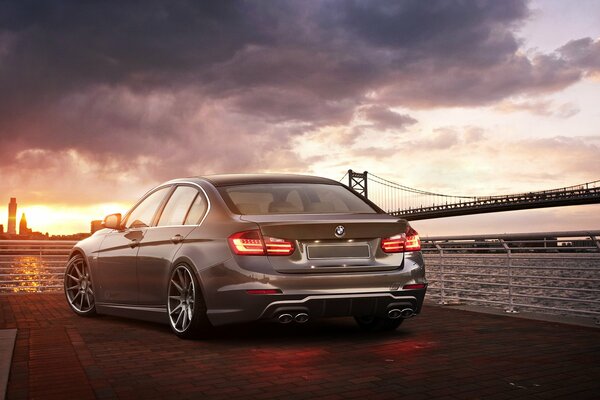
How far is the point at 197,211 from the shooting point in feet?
20.6

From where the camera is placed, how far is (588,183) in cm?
7875

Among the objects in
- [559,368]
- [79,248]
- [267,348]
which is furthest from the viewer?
[79,248]

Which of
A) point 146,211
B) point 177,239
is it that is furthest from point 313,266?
point 146,211

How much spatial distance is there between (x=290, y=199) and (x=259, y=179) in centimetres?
44

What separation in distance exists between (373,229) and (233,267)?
1224 millimetres

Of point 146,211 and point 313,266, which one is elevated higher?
point 146,211

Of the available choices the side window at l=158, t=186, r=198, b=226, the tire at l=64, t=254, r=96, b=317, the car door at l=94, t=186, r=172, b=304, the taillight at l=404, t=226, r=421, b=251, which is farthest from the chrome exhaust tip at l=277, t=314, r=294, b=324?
the tire at l=64, t=254, r=96, b=317

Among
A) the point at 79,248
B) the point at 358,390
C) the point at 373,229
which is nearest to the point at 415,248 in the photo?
the point at 373,229

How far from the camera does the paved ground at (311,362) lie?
4125 mm

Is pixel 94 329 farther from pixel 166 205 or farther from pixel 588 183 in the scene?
pixel 588 183

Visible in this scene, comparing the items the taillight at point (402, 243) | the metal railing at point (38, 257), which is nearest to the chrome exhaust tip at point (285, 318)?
the taillight at point (402, 243)

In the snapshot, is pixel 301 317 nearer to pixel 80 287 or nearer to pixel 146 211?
pixel 146 211

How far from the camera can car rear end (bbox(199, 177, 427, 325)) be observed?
18.2ft

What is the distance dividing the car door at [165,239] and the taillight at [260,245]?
73 cm
